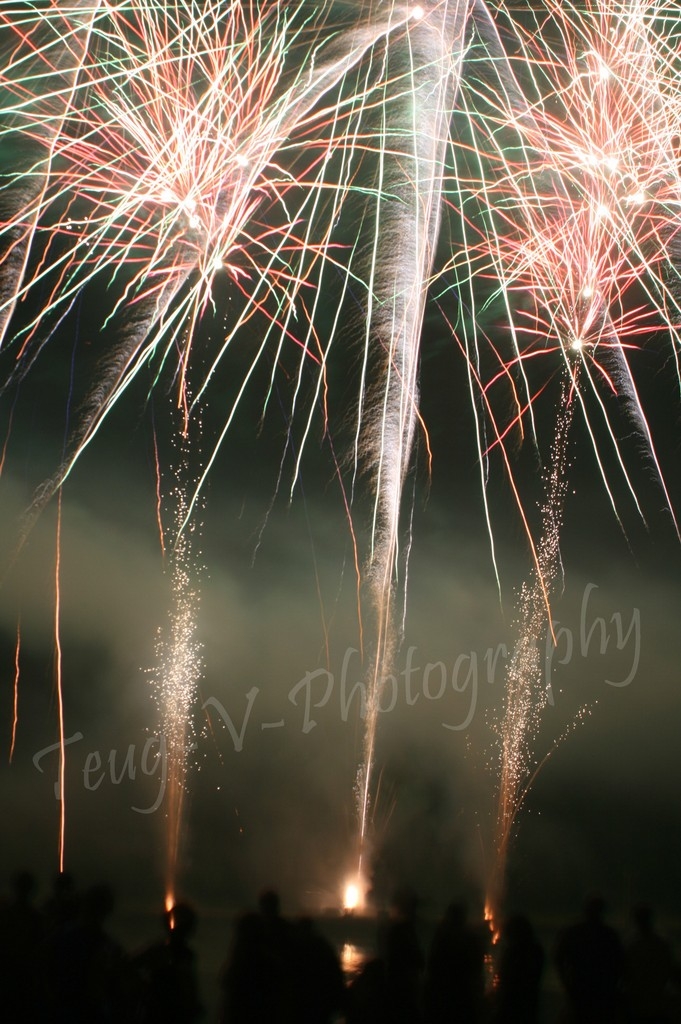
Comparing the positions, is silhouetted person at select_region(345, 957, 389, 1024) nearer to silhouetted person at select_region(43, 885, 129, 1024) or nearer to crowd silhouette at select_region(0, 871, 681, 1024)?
crowd silhouette at select_region(0, 871, 681, 1024)

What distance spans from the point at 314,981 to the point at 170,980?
0.57m

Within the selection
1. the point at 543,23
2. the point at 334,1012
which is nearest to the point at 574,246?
the point at 543,23

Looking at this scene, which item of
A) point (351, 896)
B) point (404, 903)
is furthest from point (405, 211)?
point (351, 896)

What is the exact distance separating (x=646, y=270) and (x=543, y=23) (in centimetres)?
202

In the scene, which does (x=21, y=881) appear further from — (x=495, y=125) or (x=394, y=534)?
(x=495, y=125)

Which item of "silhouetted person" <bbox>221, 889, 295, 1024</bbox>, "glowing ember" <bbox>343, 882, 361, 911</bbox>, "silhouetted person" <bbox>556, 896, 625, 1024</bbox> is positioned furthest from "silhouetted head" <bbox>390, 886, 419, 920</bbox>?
"glowing ember" <bbox>343, 882, 361, 911</bbox>

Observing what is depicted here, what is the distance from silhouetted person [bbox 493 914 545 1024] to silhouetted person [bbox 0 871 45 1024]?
76.7 inches

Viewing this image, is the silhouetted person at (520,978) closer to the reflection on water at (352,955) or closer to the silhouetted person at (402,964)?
the silhouetted person at (402,964)

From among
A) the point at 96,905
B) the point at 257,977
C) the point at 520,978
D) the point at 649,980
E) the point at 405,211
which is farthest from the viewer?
the point at 405,211

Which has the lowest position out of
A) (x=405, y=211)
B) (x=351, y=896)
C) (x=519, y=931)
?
(x=519, y=931)

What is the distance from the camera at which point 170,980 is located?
3.55 m

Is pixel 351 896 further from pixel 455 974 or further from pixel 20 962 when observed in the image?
pixel 20 962

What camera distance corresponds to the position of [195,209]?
21.1ft

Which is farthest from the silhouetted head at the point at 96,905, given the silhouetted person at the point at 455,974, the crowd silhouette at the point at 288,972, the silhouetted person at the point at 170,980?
the silhouetted person at the point at 455,974
